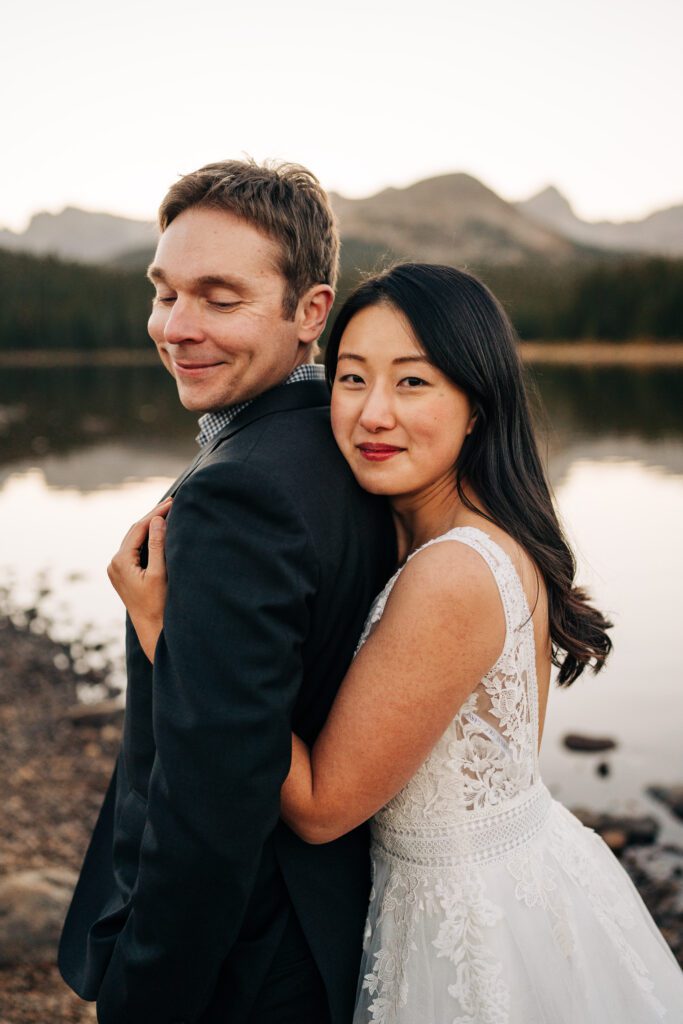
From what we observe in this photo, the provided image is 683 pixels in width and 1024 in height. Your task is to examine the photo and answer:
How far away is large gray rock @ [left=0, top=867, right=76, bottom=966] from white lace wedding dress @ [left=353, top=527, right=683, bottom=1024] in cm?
267

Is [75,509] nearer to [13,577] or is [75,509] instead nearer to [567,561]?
[13,577]

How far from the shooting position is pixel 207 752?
166 cm

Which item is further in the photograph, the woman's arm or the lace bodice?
the lace bodice

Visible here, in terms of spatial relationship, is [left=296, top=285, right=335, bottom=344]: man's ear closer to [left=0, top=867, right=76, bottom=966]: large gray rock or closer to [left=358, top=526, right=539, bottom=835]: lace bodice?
[left=358, top=526, right=539, bottom=835]: lace bodice

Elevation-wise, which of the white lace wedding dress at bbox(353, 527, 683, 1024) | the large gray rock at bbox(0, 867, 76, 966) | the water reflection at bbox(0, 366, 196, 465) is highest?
the white lace wedding dress at bbox(353, 527, 683, 1024)

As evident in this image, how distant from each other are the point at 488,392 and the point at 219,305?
2.17 ft

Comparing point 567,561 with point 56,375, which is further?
point 56,375

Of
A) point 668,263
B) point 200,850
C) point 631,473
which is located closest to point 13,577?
point 200,850

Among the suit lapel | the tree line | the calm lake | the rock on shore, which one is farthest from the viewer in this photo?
the tree line

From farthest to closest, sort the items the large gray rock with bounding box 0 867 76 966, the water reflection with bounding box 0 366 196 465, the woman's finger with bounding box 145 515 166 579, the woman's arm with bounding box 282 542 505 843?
the water reflection with bounding box 0 366 196 465
the large gray rock with bounding box 0 867 76 966
the woman's finger with bounding box 145 515 166 579
the woman's arm with bounding box 282 542 505 843

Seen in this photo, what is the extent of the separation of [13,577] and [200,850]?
11854 millimetres

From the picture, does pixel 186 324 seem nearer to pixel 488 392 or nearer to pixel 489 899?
pixel 488 392

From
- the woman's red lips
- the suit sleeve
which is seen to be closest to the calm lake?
the woman's red lips

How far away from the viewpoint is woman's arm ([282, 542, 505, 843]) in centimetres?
181
